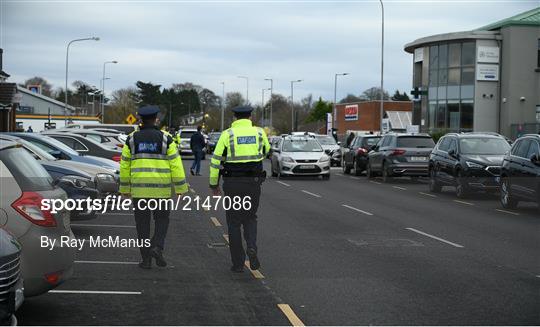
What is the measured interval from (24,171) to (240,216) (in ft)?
9.00

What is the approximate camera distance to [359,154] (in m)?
32.0

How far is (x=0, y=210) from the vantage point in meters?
6.69

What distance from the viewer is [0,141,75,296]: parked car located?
21.4 ft

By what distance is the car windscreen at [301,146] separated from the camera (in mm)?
28781

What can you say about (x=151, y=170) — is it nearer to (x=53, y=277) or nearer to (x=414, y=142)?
(x=53, y=277)

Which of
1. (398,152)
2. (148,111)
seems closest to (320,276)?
(148,111)

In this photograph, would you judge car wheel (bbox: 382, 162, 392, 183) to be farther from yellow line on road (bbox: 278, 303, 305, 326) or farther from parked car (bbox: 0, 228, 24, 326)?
parked car (bbox: 0, 228, 24, 326)

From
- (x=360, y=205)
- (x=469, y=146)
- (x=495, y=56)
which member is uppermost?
(x=495, y=56)

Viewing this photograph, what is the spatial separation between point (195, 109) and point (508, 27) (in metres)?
96.4

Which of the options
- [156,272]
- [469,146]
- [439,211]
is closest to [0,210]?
[156,272]

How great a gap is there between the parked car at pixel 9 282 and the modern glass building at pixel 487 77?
1780 inches

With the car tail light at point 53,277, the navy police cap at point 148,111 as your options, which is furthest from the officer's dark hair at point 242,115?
the car tail light at point 53,277

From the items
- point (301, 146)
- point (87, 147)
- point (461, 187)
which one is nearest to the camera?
point (461, 187)

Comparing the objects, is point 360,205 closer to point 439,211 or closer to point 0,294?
point 439,211
